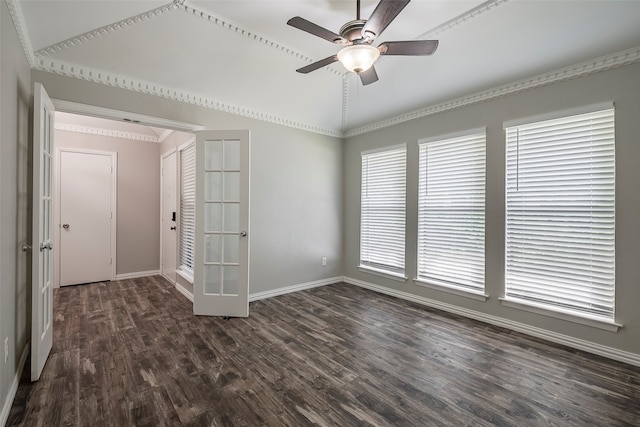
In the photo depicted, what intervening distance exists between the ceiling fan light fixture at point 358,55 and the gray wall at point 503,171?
2.00m

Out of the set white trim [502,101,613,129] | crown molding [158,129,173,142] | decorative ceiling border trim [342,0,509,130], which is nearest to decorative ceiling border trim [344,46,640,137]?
white trim [502,101,613,129]

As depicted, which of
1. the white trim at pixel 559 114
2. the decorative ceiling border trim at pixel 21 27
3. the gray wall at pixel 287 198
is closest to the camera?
the decorative ceiling border trim at pixel 21 27

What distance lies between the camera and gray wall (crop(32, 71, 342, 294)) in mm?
3906

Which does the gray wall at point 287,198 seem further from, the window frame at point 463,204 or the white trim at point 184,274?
the window frame at point 463,204

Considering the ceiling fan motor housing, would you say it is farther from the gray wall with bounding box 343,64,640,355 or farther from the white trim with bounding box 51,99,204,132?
the white trim with bounding box 51,99,204,132

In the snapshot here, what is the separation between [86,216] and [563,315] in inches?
258

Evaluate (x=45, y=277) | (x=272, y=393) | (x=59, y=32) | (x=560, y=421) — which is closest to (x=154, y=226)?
(x=45, y=277)

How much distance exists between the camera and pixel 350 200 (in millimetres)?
4961

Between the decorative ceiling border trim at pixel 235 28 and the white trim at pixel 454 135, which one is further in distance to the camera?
the white trim at pixel 454 135

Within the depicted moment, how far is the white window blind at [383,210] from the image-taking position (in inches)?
165

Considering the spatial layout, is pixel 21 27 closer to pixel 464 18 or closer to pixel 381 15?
pixel 381 15

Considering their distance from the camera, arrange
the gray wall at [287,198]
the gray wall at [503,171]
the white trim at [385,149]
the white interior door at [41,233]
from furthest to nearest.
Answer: the white trim at [385,149], the gray wall at [287,198], the gray wall at [503,171], the white interior door at [41,233]

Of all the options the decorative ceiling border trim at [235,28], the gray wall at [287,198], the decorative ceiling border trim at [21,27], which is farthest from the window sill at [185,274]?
the decorative ceiling border trim at [235,28]

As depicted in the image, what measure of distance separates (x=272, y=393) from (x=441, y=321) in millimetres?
2141
